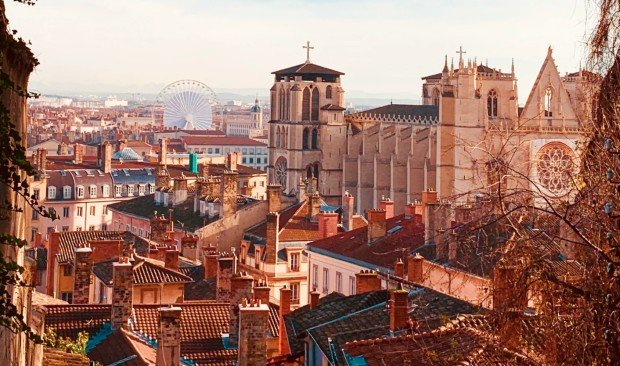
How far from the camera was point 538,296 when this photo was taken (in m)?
9.13

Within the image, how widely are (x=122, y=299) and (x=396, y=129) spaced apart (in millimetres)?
66522

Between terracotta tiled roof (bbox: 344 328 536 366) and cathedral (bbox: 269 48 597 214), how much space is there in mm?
42620

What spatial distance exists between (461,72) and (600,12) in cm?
6502

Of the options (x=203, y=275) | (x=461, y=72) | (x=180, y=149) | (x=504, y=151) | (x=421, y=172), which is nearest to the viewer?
(x=504, y=151)

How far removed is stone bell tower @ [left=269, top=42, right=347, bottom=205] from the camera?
9281 centimetres

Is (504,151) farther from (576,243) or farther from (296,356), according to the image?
(296,356)

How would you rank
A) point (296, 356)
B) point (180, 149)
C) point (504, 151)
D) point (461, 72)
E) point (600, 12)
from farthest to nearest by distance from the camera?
1. point (180, 149)
2. point (461, 72)
3. point (296, 356)
4. point (504, 151)
5. point (600, 12)

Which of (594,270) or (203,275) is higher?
(594,270)

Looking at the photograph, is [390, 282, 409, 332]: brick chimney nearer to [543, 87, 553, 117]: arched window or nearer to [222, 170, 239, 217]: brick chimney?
[222, 170, 239, 217]: brick chimney

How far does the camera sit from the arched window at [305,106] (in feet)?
316

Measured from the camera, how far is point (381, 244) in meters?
35.0

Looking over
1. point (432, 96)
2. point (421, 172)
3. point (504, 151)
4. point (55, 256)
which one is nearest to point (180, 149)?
point (432, 96)

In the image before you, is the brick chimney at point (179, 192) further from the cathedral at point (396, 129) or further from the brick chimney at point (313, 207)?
the brick chimney at point (313, 207)

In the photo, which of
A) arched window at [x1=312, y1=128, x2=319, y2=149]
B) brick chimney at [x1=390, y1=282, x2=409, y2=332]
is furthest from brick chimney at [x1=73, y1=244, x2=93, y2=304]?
arched window at [x1=312, y1=128, x2=319, y2=149]
